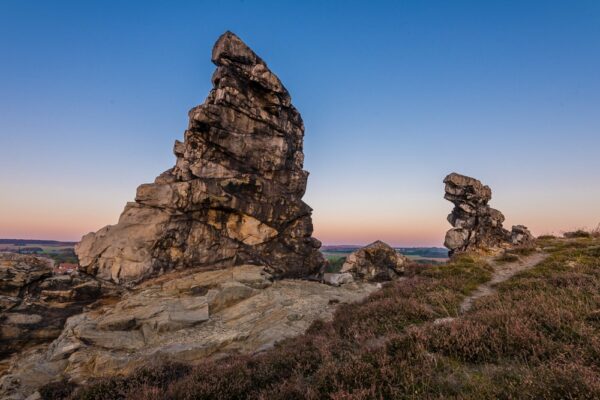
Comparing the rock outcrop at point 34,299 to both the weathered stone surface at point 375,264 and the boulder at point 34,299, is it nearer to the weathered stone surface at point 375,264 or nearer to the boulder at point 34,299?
the boulder at point 34,299

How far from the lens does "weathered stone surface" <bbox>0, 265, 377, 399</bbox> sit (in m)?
15.7

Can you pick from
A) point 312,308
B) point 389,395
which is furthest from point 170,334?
point 389,395

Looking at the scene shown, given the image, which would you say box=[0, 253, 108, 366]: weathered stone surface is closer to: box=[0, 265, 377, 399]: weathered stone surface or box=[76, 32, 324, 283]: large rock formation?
box=[0, 265, 377, 399]: weathered stone surface

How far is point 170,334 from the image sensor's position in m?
19.0

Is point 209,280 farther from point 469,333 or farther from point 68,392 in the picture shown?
point 469,333

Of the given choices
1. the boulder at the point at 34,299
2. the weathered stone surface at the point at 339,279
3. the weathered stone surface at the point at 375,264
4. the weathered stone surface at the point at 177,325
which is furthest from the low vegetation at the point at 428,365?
the weathered stone surface at the point at 375,264

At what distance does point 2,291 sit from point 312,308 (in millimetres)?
21694

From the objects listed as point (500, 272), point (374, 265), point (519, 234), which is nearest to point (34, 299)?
point (374, 265)

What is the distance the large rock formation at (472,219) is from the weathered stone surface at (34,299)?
39.5 m

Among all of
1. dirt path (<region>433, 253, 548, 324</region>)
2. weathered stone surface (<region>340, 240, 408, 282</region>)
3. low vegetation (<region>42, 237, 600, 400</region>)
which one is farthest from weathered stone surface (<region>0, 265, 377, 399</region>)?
dirt path (<region>433, 253, 548, 324</region>)

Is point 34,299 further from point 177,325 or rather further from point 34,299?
point 177,325

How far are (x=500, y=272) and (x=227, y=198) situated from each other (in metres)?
22.7

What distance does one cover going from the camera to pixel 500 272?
2016 centimetres

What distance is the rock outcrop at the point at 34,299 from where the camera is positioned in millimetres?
19953
